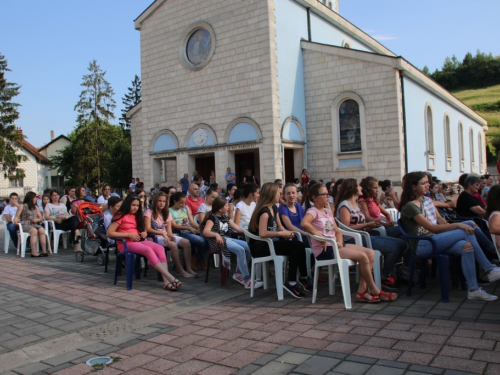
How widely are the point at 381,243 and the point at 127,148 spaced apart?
1701 inches

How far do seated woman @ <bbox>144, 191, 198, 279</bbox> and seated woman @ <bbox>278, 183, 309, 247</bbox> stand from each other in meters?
1.94

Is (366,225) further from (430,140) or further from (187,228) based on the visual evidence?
(430,140)

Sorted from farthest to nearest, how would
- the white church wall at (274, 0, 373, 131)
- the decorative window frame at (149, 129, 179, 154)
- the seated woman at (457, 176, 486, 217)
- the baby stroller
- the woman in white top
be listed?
the decorative window frame at (149, 129, 179, 154) < the white church wall at (274, 0, 373, 131) < the baby stroller < the woman in white top < the seated woman at (457, 176, 486, 217)

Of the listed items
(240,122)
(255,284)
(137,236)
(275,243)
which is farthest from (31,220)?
(240,122)

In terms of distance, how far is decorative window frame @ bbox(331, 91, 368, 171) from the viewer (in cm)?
2020

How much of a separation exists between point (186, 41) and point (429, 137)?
14041 mm

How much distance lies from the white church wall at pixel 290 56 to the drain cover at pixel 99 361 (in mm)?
17092

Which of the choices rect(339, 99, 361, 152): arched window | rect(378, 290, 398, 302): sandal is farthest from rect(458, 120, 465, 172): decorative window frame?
rect(378, 290, 398, 302): sandal

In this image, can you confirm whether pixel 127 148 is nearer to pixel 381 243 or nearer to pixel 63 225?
pixel 63 225

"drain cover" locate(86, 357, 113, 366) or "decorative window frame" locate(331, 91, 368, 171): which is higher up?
"decorative window frame" locate(331, 91, 368, 171)

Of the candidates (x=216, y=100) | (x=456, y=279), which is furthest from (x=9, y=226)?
(x=216, y=100)

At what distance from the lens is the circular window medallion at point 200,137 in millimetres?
22141

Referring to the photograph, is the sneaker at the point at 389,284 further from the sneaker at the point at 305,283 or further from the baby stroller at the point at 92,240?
the baby stroller at the point at 92,240

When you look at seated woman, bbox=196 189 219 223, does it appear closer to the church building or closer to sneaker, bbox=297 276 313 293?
sneaker, bbox=297 276 313 293
